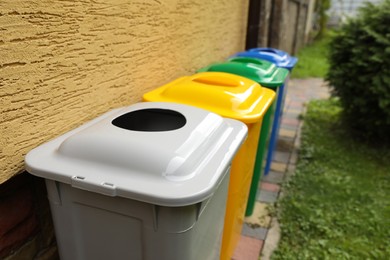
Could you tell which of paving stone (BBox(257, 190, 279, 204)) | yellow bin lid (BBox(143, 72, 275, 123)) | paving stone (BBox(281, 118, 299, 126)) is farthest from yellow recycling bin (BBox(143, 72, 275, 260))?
paving stone (BBox(281, 118, 299, 126))

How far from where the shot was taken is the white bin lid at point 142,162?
3.59ft

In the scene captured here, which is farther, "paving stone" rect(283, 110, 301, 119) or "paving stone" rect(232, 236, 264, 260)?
"paving stone" rect(283, 110, 301, 119)

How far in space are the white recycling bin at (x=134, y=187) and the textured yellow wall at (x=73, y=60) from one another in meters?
0.14

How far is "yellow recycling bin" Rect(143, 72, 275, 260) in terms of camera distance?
175 cm

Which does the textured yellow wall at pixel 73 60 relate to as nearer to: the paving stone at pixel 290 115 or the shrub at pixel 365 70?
the shrub at pixel 365 70

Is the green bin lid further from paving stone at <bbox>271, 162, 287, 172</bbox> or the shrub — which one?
the shrub

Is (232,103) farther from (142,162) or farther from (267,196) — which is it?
(267,196)

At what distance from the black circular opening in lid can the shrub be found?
3135mm

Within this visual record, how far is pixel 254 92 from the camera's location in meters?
1.99

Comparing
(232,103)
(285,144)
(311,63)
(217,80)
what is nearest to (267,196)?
(285,144)

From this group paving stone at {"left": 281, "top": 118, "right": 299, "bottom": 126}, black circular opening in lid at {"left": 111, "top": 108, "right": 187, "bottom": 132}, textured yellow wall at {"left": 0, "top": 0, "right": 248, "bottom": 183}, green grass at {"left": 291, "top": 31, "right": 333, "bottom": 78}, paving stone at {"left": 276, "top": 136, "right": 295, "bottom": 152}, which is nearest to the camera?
textured yellow wall at {"left": 0, "top": 0, "right": 248, "bottom": 183}

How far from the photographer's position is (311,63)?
9.16 metres

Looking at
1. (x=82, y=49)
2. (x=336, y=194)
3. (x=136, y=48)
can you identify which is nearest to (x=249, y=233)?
(x=336, y=194)

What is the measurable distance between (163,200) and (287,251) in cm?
175
